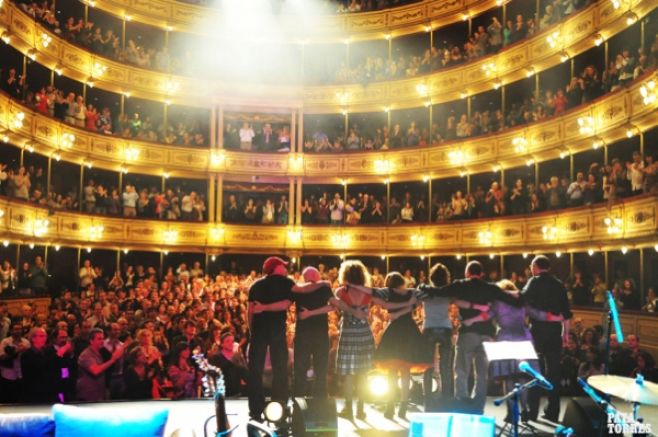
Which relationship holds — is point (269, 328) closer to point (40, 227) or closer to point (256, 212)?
point (40, 227)

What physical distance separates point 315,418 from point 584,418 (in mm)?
2645

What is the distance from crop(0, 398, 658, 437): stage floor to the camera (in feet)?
25.2

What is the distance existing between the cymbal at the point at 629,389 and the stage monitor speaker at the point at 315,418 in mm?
2552

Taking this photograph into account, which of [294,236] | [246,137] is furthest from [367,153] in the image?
[246,137]

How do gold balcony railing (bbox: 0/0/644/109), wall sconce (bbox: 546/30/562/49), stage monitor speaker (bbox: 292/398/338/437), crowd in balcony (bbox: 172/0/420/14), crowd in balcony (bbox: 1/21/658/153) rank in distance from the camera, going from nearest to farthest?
1. stage monitor speaker (bbox: 292/398/338/437)
2. gold balcony railing (bbox: 0/0/644/109)
3. crowd in balcony (bbox: 1/21/658/153)
4. wall sconce (bbox: 546/30/562/49)
5. crowd in balcony (bbox: 172/0/420/14)

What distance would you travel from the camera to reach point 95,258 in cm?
2664

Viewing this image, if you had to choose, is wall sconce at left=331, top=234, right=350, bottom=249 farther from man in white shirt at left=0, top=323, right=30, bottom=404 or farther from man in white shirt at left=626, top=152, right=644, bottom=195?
man in white shirt at left=0, top=323, right=30, bottom=404

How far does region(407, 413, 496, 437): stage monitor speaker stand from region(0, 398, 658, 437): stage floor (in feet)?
8.58

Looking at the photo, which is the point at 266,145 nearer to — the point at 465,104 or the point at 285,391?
the point at 465,104

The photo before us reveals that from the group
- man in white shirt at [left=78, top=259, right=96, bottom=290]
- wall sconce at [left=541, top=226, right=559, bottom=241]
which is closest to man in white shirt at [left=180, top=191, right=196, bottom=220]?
man in white shirt at [left=78, top=259, right=96, bottom=290]

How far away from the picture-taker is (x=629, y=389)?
5.30 metres

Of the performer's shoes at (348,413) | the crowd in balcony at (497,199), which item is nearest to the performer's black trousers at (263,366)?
the performer's shoes at (348,413)

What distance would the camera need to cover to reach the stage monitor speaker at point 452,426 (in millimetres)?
4988

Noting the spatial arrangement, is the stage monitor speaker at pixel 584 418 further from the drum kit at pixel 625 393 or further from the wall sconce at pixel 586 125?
the wall sconce at pixel 586 125
